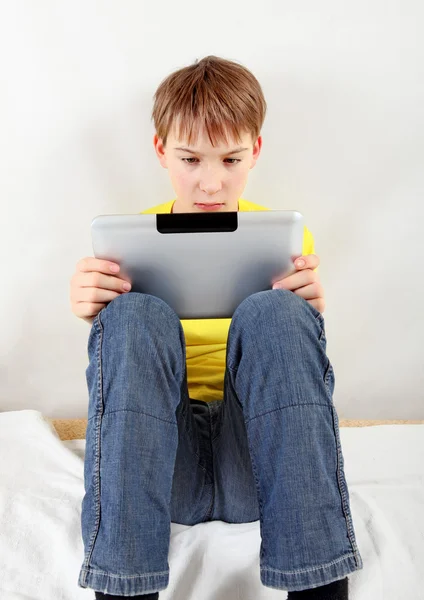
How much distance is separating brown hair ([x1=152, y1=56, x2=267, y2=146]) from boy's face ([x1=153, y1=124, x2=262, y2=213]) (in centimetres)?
1

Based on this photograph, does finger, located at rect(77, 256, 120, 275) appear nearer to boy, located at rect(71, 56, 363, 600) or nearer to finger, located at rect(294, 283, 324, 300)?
boy, located at rect(71, 56, 363, 600)

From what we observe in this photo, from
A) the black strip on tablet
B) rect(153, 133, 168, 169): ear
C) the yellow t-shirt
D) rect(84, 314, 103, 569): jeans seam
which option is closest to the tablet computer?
the black strip on tablet

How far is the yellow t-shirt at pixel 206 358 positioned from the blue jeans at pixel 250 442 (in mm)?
276

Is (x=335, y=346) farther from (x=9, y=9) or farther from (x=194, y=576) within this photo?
(x=9, y=9)

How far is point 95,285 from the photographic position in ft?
2.89

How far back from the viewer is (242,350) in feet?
2.67

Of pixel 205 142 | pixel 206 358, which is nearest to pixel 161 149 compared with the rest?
pixel 205 142

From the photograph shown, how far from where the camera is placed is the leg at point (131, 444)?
0.70 m

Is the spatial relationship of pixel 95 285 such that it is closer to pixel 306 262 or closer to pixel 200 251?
pixel 200 251

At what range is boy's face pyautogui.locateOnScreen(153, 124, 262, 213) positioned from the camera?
1072 mm

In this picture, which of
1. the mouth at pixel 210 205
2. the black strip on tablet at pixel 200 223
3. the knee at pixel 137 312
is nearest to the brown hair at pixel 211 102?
the mouth at pixel 210 205

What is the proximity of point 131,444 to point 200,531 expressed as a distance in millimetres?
374

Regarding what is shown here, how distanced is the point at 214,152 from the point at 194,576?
0.65 m

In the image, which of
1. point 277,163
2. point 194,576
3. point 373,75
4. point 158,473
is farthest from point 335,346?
point 158,473
